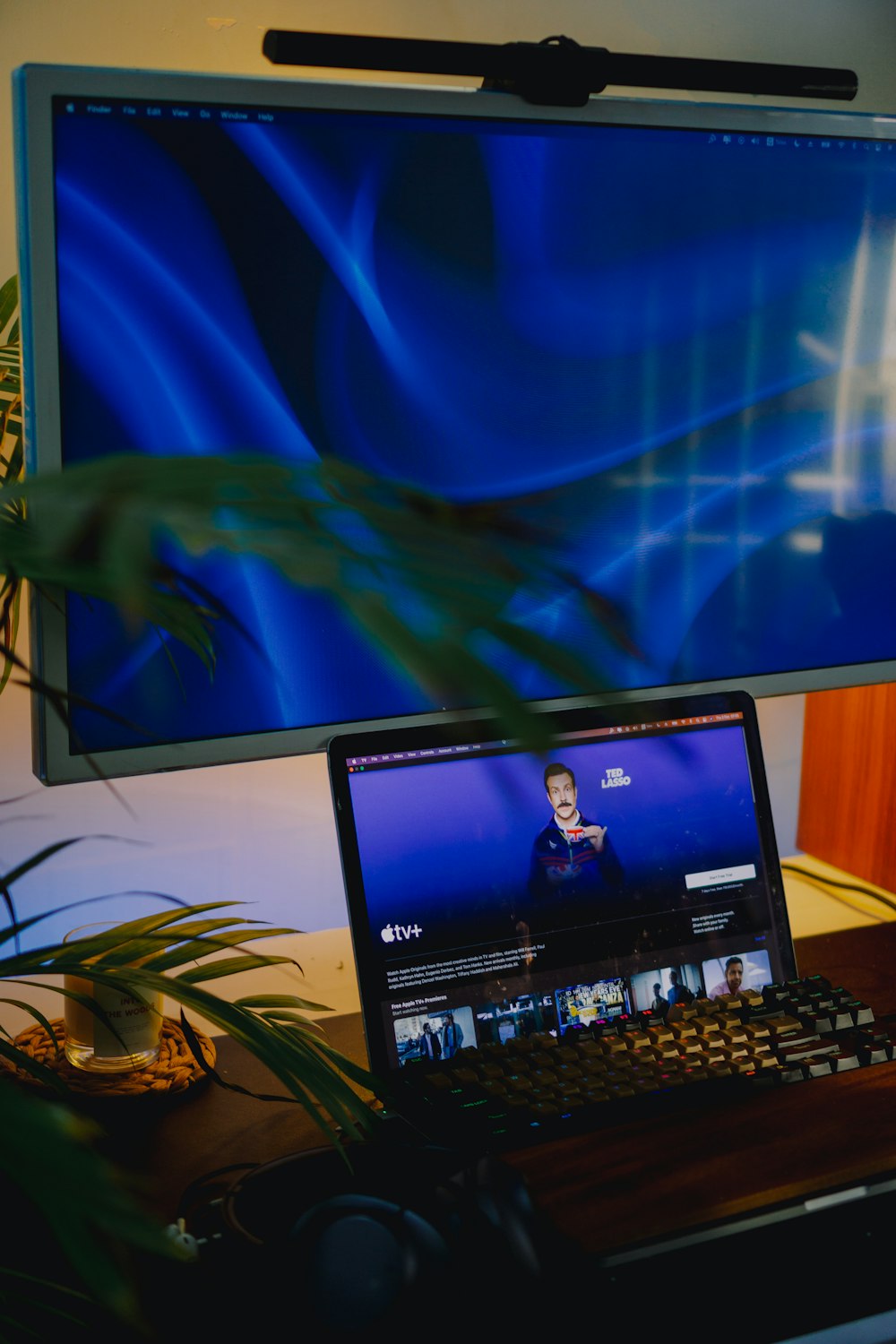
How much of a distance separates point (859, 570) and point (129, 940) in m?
0.77

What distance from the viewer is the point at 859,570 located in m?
1.08

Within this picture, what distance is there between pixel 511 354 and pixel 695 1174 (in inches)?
25.0

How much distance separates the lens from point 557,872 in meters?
0.89

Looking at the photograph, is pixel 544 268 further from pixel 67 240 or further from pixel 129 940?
pixel 129 940

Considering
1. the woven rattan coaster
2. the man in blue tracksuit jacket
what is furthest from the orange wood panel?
the woven rattan coaster

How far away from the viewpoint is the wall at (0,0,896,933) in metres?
1.21

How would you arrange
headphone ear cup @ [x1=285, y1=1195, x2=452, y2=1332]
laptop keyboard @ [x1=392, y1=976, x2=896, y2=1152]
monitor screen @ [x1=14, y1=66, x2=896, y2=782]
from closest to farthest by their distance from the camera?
1. headphone ear cup @ [x1=285, y1=1195, x2=452, y2=1332]
2. laptop keyboard @ [x1=392, y1=976, x2=896, y2=1152]
3. monitor screen @ [x1=14, y1=66, x2=896, y2=782]

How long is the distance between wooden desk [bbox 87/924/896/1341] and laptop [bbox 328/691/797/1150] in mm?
106

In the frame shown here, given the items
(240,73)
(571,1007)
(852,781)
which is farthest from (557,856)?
(240,73)

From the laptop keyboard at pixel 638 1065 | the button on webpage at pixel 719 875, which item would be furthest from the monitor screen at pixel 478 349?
the laptop keyboard at pixel 638 1065

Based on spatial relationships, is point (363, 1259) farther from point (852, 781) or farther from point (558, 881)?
point (852, 781)

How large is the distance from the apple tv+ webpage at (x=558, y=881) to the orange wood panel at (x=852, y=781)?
368 millimetres

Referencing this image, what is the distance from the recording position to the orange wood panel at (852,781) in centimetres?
124

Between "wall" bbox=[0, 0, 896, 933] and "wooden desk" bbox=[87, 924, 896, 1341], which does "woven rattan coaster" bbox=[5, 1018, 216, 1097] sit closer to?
"wooden desk" bbox=[87, 924, 896, 1341]
